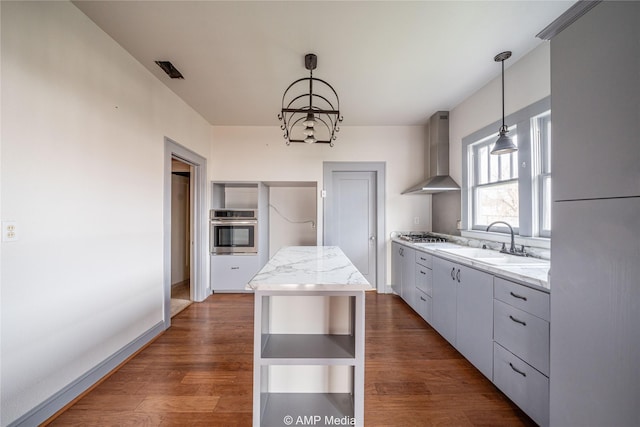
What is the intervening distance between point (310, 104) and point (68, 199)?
1783 mm

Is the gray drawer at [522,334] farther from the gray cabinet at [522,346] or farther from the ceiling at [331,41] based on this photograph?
the ceiling at [331,41]

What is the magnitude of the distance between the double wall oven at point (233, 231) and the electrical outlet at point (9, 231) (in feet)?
8.11

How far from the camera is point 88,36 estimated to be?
1.77m

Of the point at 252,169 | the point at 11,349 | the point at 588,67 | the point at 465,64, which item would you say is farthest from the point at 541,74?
the point at 11,349

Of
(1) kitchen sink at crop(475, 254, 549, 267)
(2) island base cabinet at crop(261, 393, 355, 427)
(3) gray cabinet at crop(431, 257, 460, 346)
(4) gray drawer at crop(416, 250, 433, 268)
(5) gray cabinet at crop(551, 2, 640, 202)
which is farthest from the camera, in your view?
(4) gray drawer at crop(416, 250, 433, 268)

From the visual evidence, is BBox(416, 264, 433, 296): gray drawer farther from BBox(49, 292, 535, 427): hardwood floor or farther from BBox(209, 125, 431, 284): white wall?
BBox(209, 125, 431, 284): white wall

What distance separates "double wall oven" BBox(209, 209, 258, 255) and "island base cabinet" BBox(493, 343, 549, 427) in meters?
3.15

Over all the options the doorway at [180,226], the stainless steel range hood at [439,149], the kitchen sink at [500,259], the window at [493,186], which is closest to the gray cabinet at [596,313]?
the kitchen sink at [500,259]

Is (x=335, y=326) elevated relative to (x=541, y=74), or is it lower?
lower

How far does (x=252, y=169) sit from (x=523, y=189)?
352 centimetres

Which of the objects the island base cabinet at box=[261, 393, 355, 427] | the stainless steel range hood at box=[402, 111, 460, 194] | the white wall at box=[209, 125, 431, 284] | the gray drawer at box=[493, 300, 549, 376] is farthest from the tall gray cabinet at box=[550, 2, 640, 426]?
the white wall at box=[209, 125, 431, 284]

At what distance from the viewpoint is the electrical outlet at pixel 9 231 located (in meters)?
1.26

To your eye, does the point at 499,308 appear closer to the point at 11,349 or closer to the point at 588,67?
the point at 588,67

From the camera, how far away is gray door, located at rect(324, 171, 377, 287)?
4.04 metres
